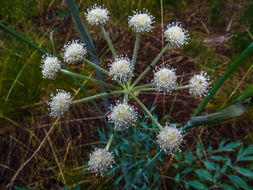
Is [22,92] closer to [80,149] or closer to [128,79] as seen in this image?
[80,149]

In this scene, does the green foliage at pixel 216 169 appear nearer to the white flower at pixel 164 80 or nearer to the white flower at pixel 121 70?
the white flower at pixel 164 80

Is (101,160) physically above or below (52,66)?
below

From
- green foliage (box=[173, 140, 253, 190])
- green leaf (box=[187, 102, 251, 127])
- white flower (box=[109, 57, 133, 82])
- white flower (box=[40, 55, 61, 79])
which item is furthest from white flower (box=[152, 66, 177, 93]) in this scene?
green foliage (box=[173, 140, 253, 190])

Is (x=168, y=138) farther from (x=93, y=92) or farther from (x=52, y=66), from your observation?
(x=93, y=92)

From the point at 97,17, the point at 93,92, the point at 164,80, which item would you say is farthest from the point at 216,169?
the point at 93,92

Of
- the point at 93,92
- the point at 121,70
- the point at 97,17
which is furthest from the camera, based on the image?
the point at 93,92

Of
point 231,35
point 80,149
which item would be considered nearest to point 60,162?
point 80,149

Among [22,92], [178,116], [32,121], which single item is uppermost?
[22,92]

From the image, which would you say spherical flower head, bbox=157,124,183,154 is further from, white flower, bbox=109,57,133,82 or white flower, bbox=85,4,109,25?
white flower, bbox=85,4,109,25
